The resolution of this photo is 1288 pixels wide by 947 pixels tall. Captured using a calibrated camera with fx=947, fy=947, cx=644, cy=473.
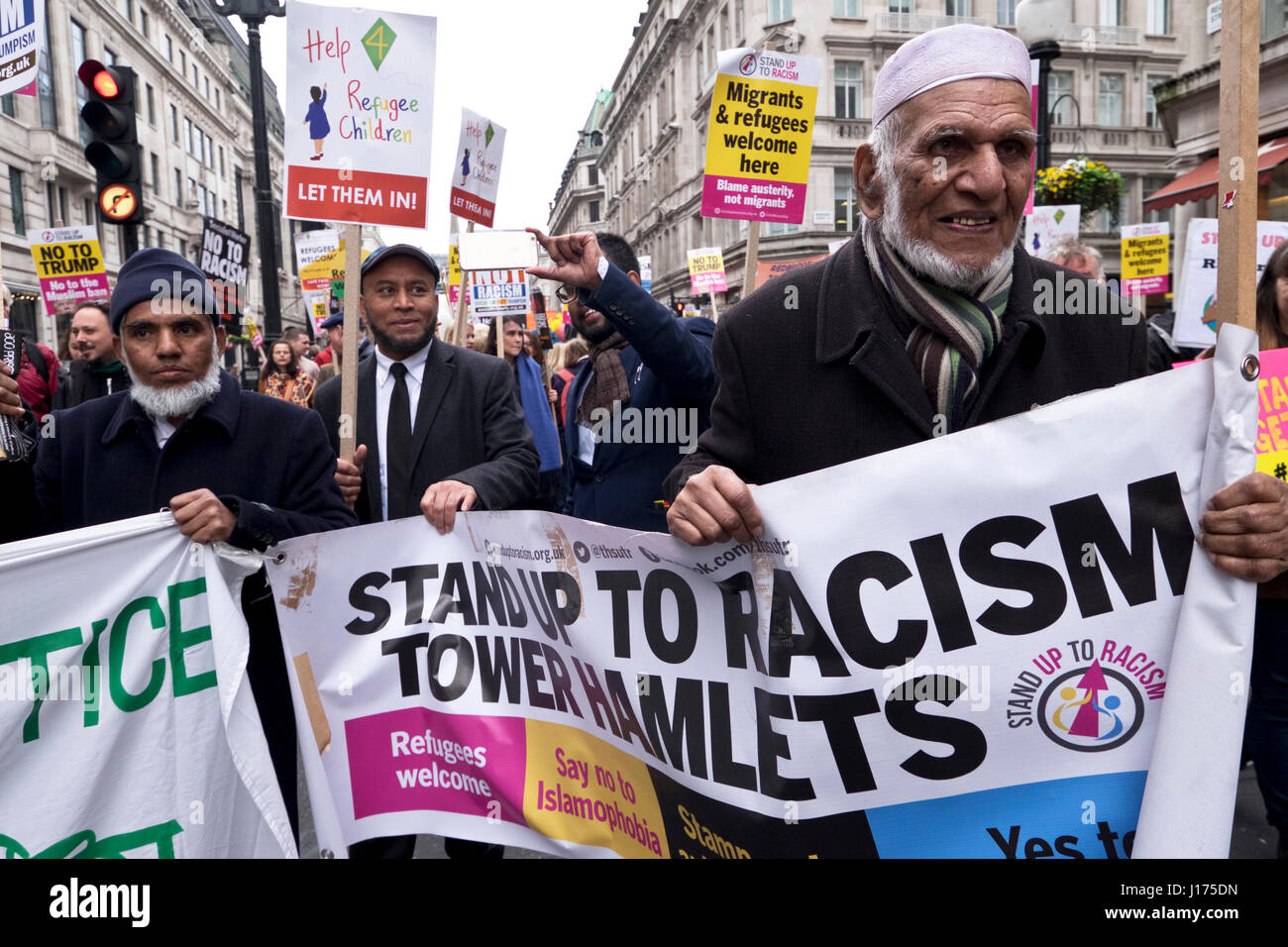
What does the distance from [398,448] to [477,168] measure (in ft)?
9.86

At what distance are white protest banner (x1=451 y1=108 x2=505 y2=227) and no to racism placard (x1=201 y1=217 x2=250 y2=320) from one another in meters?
2.56

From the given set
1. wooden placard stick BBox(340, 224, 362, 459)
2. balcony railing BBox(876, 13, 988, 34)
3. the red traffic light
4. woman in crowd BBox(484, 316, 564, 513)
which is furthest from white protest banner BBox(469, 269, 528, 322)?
balcony railing BBox(876, 13, 988, 34)

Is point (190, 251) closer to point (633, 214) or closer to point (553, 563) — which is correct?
point (633, 214)

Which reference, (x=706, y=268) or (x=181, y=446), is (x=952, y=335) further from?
(x=706, y=268)

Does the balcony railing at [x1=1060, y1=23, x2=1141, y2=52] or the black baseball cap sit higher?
the balcony railing at [x1=1060, y1=23, x2=1141, y2=52]

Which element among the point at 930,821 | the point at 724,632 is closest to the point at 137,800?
the point at 724,632

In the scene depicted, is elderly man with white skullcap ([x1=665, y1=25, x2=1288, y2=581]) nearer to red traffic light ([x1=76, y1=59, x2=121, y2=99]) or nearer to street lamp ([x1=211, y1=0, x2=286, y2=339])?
red traffic light ([x1=76, y1=59, x2=121, y2=99])

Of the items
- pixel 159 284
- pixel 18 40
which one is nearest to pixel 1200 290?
pixel 159 284

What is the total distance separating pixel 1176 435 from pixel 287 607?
7.23 feet

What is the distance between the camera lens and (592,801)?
7.58 ft

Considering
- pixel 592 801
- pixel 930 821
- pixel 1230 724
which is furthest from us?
pixel 592 801

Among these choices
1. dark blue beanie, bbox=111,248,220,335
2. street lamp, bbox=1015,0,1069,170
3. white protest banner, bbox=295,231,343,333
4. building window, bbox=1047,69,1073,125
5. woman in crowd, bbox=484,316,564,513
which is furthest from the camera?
building window, bbox=1047,69,1073,125

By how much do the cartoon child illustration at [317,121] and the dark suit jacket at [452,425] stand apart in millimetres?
817

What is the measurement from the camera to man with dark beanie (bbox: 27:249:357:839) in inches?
104
